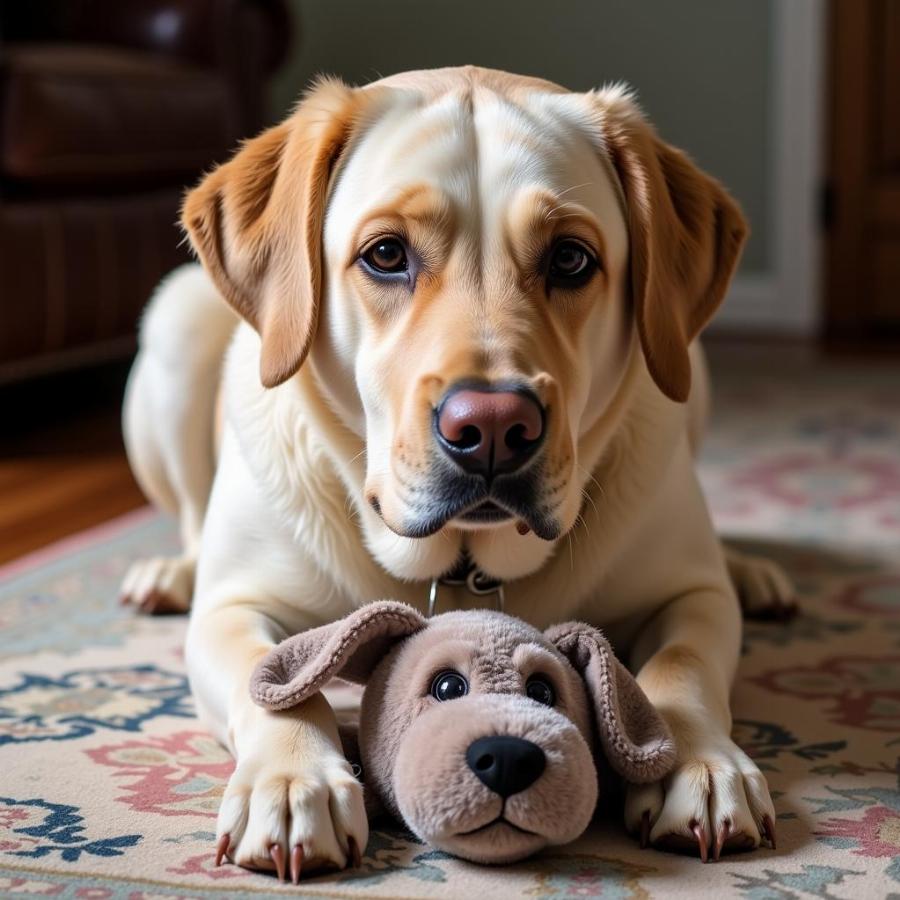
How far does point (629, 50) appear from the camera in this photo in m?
5.37

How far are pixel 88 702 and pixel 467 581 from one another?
0.50 meters

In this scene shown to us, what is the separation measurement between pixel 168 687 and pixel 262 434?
1.20 ft

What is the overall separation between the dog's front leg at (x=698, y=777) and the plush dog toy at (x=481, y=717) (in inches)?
1.1

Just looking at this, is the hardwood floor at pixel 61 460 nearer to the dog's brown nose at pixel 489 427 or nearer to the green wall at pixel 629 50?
the dog's brown nose at pixel 489 427

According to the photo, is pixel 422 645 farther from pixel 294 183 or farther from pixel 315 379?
pixel 294 183

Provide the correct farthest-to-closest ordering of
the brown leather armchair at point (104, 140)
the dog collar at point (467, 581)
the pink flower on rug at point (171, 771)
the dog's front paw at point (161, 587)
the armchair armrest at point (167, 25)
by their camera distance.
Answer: the armchair armrest at point (167, 25) < the brown leather armchair at point (104, 140) < the dog's front paw at point (161, 587) < the dog collar at point (467, 581) < the pink flower on rug at point (171, 771)

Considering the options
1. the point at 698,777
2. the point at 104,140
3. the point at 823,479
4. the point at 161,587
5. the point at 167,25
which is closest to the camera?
the point at 698,777

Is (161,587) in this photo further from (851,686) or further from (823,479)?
(823,479)

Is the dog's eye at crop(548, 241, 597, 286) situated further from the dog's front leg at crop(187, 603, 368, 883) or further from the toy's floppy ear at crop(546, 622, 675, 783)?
the dog's front leg at crop(187, 603, 368, 883)

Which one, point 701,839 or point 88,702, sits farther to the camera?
point 88,702

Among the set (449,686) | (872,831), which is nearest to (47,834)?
(449,686)

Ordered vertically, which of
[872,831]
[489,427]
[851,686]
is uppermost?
[489,427]

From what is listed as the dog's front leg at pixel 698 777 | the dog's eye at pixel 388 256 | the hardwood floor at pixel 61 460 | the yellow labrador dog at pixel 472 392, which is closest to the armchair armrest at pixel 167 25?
the hardwood floor at pixel 61 460

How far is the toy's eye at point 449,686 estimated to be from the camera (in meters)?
1.32
